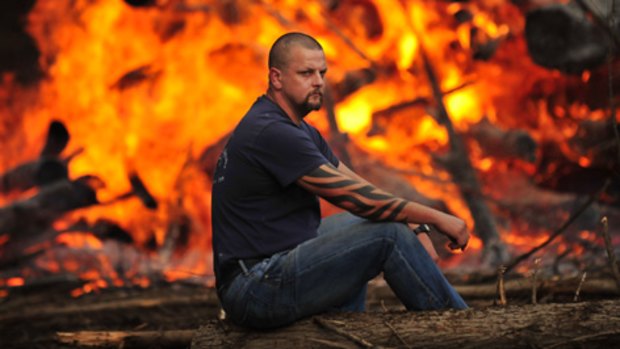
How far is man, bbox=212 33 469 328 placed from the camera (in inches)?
149

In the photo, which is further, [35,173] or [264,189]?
[35,173]

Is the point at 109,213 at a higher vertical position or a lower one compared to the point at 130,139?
lower

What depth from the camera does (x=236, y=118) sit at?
9.66m

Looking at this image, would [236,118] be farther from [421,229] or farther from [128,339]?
[421,229]

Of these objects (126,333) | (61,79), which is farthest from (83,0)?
(126,333)

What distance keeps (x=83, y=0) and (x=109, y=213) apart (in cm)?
270

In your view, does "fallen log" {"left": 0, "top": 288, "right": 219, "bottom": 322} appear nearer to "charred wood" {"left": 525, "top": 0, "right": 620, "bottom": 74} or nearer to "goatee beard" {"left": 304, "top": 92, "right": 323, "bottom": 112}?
"goatee beard" {"left": 304, "top": 92, "right": 323, "bottom": 112}

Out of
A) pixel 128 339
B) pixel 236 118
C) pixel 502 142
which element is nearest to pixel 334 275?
pixel 128 339

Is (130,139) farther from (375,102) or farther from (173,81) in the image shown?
(375,102)

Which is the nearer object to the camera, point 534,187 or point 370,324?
point 370,324

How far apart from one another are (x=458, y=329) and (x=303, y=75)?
1.50m

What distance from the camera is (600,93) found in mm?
9008

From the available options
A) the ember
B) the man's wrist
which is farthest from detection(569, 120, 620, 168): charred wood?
the man's wrist

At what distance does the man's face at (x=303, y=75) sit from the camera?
159 inches
